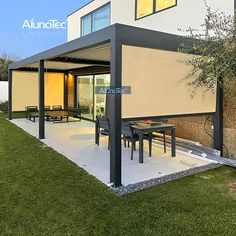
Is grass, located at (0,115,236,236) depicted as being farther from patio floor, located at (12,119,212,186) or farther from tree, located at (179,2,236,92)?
tree, located at (179,2,236,92)

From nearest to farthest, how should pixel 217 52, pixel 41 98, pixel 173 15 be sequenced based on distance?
pixel 217 52, pixel 173 15, pixel 41 98

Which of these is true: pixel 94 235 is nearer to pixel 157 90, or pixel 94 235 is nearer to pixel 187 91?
pixel 157 90

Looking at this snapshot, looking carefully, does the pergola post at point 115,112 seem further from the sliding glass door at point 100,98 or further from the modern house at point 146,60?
the sliding glass door at point 100,98

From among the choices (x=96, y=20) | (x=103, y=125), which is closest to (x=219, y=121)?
(x=103, y=125)

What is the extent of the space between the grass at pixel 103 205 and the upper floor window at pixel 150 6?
233 inches

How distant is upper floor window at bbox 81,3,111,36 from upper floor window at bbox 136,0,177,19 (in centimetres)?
261

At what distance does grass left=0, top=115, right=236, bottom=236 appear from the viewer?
3756 millimetres

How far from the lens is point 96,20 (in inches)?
560

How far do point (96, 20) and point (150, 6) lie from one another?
490cm

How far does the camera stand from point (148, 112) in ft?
19.2

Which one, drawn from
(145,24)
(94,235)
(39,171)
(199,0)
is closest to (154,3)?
(145,24)

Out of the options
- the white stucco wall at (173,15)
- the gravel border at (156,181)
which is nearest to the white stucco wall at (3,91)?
the white stucco wall at (173,15)

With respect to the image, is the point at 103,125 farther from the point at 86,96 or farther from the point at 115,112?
the point at 86,96

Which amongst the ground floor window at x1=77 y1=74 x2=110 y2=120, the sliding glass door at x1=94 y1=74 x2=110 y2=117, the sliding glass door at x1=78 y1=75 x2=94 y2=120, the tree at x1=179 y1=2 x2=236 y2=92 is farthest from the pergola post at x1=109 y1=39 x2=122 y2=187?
the sliding glass door at x1=78 y1=75 x2=94 y2=120
